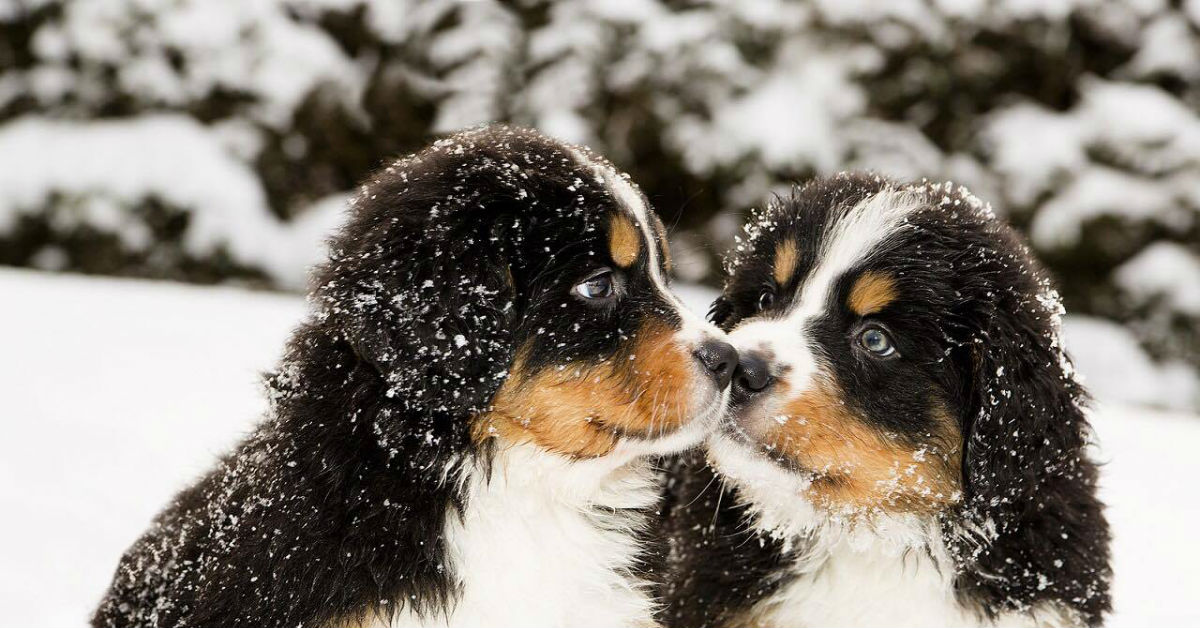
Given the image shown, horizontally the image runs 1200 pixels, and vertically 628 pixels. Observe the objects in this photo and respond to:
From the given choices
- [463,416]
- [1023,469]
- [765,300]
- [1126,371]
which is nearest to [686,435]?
[463,416]

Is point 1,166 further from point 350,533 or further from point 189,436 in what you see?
point 350,533

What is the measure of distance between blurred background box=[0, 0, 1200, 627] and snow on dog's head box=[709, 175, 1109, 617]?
4.34 metres

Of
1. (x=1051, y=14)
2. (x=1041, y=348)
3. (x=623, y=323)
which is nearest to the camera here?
(x=623, y=323)

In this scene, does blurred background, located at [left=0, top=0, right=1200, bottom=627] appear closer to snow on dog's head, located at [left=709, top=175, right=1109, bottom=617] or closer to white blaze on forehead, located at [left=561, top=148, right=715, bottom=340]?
snow on dog's head, located at [left=709, top=175, right=1109, bottom=617]

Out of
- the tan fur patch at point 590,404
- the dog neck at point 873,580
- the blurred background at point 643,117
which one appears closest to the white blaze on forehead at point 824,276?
the tan fur patch at point 590,404

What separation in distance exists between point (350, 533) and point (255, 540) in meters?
0.23

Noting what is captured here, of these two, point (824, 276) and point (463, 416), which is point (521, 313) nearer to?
point (463, 416)

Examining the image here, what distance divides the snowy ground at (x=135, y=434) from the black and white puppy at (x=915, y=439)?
0.66 meters

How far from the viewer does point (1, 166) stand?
8.11 metres

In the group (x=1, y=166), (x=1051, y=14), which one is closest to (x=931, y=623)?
(x=1051, y=14)

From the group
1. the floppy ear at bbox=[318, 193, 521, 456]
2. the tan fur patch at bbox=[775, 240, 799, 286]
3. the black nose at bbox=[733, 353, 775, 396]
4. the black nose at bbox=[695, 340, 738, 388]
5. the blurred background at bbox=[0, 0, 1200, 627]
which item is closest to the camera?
the floppy ear at bbox=[318, 193, 521, 456]

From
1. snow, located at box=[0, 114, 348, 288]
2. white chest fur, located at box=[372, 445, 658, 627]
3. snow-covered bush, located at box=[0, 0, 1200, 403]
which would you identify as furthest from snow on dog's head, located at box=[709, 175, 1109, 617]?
snow, located at box=[0, 114, 348, 288]

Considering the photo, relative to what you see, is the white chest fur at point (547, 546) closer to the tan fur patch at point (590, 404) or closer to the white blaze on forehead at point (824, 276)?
the tan fur patch at point (590, 404)

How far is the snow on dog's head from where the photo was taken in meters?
3.16
